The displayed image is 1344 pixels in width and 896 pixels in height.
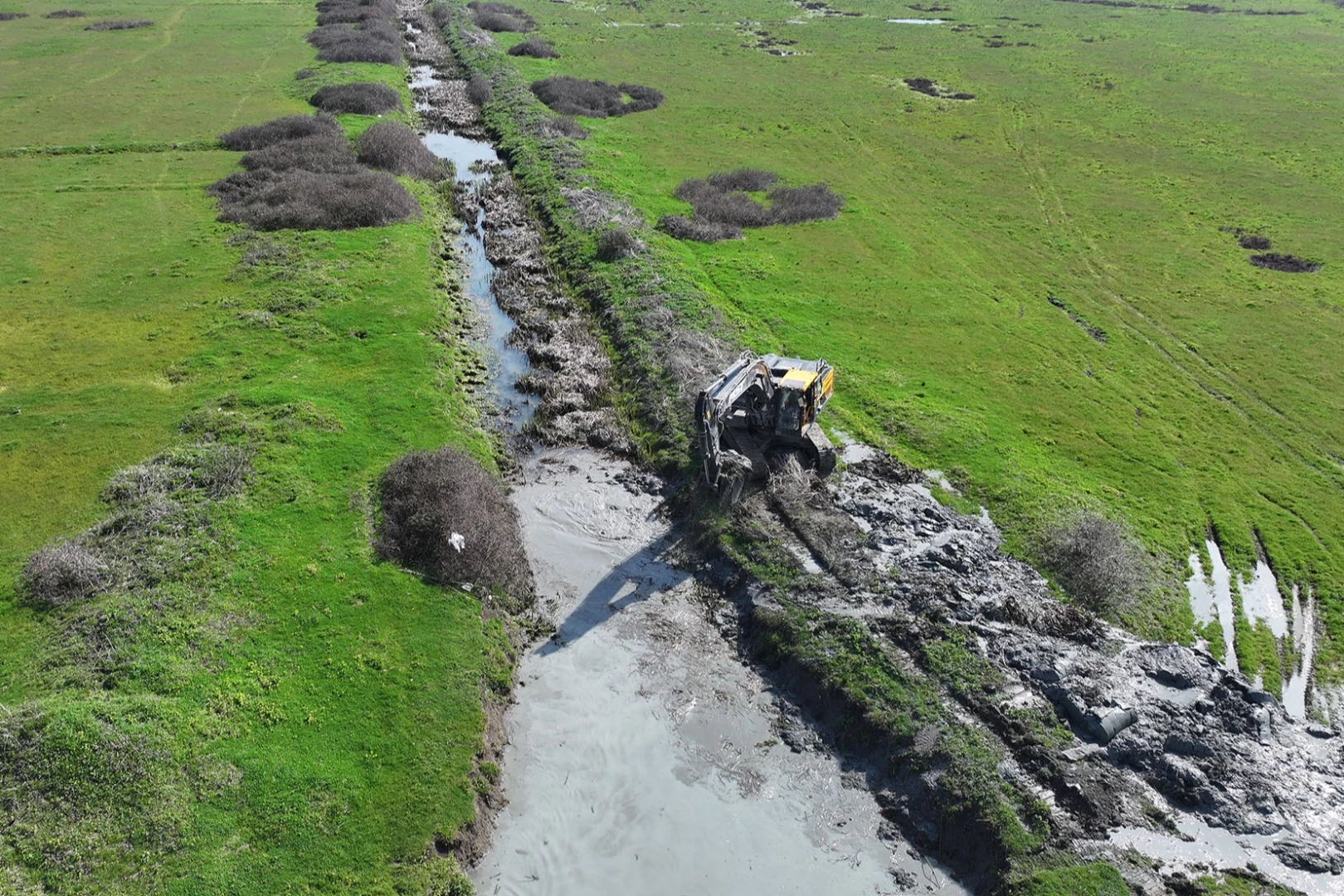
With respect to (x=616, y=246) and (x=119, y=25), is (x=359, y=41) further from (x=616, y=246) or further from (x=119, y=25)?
(x=616, y=246)

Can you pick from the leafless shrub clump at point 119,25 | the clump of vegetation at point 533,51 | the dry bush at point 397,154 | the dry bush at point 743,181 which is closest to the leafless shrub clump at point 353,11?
the leafless shrub clump at point 119,25

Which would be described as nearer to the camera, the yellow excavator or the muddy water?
the muddy water

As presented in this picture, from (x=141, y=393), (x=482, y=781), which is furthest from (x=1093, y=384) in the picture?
(x=141, y=393)

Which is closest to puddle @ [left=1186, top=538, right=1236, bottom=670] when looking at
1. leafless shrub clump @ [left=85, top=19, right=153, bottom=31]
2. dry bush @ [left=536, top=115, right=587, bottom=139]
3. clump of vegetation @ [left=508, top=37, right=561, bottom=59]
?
dry bush @ [left=536, top=115, right=587, bottom=139]

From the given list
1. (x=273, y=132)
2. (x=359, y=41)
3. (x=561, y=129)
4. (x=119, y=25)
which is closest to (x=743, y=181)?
(x=561, y=129)

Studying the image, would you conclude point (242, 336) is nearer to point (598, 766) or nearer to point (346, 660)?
point (346, 660)

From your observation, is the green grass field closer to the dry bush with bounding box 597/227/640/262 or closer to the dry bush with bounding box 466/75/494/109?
the dry bush with bounding box 597/227/640/262
